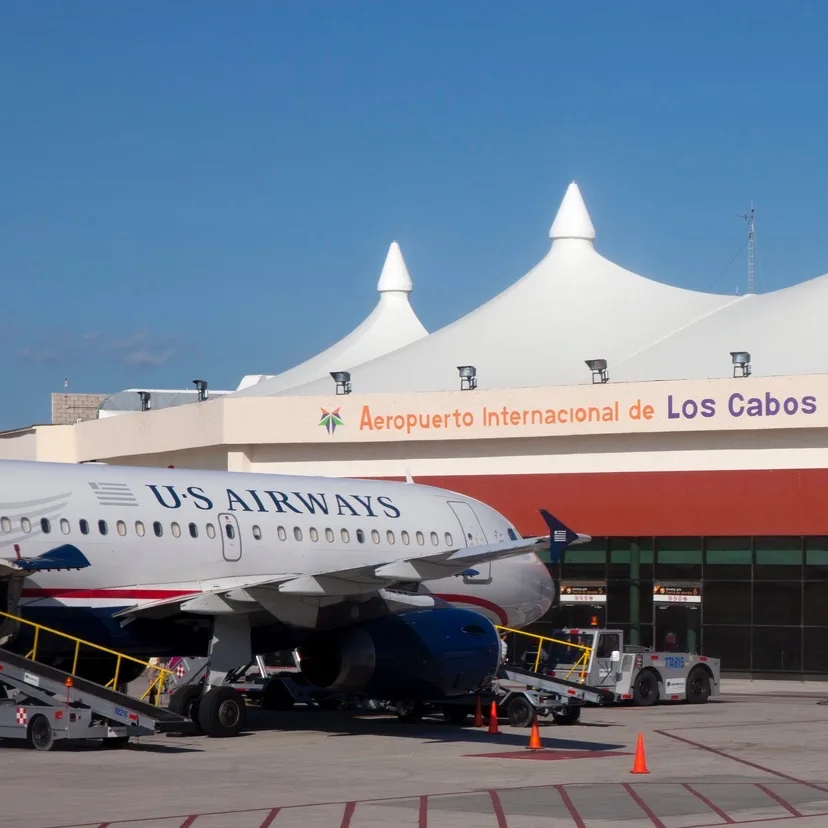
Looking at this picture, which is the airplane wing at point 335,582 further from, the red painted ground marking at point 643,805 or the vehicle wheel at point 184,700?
the red painted ground marking at point 643,805

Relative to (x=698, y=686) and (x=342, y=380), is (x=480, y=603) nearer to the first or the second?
(x=698, y=686)

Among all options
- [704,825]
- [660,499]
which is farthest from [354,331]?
[704,825]

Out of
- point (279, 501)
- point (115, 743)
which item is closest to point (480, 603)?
point (279, 501)

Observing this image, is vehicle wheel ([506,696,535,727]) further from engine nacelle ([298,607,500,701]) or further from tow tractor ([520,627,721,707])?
tow tractor ([520,627,721,707])

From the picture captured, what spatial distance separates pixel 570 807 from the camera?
14.9 metres

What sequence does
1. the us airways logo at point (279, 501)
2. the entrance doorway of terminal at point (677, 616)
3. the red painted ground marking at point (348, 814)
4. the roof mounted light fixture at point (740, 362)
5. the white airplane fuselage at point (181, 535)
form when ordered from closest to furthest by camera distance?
the red painted ground marking at point (348, 814) < the white airplane fuselage at point (181, 535) < the us airways logo at point (279, 501) < the entrance doorway of terminal at point (677, 616) < the roof mounted light fixture at point (740, 362)

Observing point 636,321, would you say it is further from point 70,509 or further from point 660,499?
point 70,509

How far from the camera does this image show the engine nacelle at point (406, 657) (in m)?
22.2

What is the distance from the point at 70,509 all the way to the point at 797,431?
75.8ft

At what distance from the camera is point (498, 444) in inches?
1677

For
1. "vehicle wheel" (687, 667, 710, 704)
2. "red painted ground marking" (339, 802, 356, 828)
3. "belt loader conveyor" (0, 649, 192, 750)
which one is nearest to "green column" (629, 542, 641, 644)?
"vehicle wheel" (687, 667, 710, 704)

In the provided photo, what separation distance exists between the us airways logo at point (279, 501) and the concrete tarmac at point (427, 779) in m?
3.49

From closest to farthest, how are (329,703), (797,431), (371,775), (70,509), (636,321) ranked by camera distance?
(371,775) < (70,509) < (329,703) < (797,431) < (636,321)

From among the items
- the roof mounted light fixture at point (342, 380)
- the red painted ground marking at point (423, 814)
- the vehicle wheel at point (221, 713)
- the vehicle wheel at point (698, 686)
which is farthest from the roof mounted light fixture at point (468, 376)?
the red painted ground marking at point (423, 814)
